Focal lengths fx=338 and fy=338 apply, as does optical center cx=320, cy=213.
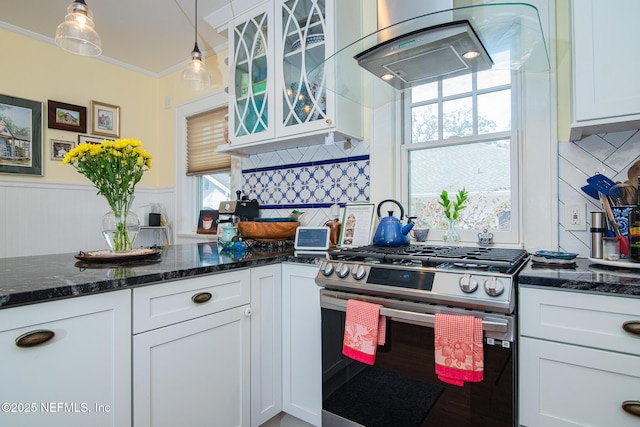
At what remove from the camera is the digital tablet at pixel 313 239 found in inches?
72.9

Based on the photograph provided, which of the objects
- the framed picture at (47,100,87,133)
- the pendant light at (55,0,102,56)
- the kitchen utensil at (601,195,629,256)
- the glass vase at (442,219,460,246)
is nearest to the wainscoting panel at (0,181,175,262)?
the framed picture at (47,100,87,133)

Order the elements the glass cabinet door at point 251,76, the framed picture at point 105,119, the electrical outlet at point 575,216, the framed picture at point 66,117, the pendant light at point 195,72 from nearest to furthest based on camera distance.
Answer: the electrical outlet at point 575,216
the pendant light at point 195,72
the glass cabinet door at point 251,76
the framed picture at point 66,117
the framed picture at point 105,119

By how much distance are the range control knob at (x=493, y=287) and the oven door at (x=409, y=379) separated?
0.08 m

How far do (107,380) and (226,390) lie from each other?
1.72 ft

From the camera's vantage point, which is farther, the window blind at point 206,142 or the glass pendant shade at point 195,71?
the window blind at point 206,142

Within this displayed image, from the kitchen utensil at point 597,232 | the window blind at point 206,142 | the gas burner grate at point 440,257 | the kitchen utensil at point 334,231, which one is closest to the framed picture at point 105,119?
the window blind at point 206,142

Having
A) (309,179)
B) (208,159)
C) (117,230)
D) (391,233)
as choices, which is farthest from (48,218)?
(391,233)

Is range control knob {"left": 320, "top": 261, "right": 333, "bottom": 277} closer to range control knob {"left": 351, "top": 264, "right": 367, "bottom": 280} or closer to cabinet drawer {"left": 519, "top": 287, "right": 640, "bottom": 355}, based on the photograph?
range control knob {"left": 351, "top": 264, "right": 367, "bottom": 280}

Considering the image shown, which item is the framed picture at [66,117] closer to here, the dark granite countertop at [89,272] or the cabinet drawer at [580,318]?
the dark granite countertop at [89,272]

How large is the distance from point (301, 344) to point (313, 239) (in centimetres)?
55

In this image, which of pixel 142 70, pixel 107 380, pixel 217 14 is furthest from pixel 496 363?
pixel 142 70

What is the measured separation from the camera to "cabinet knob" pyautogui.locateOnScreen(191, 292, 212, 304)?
133 centimetres

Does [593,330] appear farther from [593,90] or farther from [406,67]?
[406,67]

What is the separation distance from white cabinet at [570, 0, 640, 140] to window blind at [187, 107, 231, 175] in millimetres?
2526
